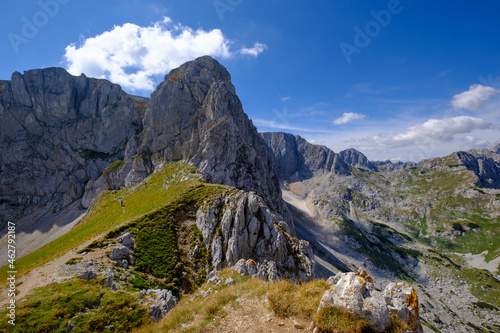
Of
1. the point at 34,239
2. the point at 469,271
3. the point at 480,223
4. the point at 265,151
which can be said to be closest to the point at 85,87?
the point at 34,239

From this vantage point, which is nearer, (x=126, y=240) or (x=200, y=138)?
(x=126, y=240)

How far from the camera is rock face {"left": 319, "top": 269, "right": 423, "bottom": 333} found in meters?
8.45

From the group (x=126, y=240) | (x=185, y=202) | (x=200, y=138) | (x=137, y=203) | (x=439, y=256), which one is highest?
(x=200, y=138)

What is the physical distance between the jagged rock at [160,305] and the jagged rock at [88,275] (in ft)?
22.0

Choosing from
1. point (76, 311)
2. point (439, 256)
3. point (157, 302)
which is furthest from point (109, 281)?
point (439, 256)

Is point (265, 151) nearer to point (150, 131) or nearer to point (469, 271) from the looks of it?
point (150, 131)

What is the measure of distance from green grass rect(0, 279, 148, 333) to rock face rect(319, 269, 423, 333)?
1452 cm

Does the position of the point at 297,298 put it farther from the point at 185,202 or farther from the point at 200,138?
the point at 200,138

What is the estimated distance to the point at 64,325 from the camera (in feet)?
46.4

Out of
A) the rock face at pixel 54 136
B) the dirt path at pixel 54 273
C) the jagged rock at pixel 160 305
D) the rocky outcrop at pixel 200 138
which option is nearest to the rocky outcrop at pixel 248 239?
the jagged rock at pixel 160 305

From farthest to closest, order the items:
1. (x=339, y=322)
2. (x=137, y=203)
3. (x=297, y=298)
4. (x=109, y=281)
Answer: (x=137, y=203) → (x=109, y=281) → (x=297, y=298) → (x=339, y=322)

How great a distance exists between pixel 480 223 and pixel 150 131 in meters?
262

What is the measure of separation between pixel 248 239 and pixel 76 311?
78.4ft

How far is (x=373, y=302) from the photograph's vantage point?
8.77 meters
